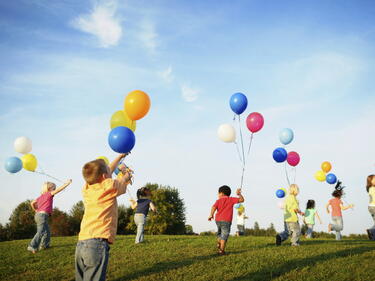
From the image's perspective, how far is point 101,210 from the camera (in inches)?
158

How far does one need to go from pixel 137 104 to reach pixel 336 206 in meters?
9.60

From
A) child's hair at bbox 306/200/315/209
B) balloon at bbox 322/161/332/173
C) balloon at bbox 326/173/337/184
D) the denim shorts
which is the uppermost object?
balloon at bbox 322/161/332/173

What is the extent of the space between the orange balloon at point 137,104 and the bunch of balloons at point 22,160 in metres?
6.05

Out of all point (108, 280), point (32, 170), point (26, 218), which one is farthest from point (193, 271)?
point (26, 218)

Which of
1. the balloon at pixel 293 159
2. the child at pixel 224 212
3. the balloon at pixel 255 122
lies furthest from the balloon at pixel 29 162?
the balloon at pixel 293 159

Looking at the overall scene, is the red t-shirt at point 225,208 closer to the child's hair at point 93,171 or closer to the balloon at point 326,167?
the child's hair at point 93,171

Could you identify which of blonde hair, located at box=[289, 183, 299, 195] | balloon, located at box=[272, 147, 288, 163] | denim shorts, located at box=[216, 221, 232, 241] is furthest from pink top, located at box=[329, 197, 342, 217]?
denim shorts, located at box=[216, 221, 232, 241]

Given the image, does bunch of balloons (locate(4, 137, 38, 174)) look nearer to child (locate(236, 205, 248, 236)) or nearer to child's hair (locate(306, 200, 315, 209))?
child's hair (locate(306, 200, 315, 209))

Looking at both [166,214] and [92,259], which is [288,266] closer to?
[92,259]

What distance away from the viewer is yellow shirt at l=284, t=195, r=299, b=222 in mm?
9859

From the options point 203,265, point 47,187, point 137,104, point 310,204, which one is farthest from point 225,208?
point 310,204

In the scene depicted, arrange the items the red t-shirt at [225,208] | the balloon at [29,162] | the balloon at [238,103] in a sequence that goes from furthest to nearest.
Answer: the balloon at [29,162] → the balloon at [238,103] → the red t-shirt at [225,208]

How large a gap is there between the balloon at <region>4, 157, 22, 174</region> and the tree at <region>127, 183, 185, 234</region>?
85.7 feet

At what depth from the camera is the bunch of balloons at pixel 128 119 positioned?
7285mm
